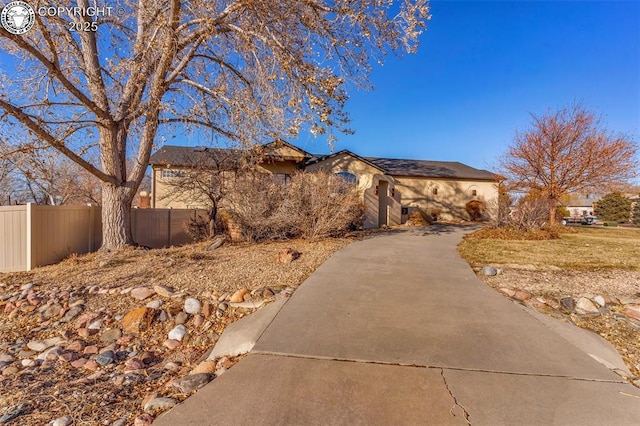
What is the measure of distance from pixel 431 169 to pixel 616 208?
36906 millimetres

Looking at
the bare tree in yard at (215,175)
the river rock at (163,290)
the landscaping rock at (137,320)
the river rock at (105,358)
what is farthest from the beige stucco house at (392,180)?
the river rock at (105,358)

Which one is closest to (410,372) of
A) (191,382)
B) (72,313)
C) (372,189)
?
(191,382)

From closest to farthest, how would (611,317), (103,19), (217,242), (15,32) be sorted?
(611,317) → (15,32) → (103,19) → (217,242)

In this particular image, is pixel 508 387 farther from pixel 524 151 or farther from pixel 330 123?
pixel 524 151

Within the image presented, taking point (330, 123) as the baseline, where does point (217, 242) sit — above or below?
below

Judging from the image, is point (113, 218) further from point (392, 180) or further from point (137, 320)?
point (392, 180)

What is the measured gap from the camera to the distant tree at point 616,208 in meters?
42.8

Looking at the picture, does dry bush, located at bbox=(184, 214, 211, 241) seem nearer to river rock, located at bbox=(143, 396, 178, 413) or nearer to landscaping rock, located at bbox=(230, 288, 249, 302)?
landscaping rock, located at bbox=(230, 288, 249, 302)

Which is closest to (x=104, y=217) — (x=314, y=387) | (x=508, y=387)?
(x=314, y=387)

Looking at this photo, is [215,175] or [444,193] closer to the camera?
[215,175]

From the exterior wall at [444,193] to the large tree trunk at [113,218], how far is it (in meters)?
20.8

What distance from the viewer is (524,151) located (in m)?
19.3

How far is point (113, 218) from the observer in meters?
8.38

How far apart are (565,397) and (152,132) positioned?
32.8 ft
